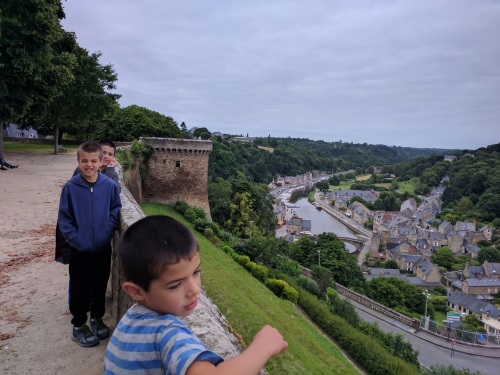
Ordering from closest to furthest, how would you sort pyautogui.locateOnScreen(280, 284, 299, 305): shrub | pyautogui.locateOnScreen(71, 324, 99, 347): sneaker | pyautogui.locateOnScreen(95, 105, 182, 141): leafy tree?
pyautogui.locateOnScreen(71, 324, 99, 347): sneaker, pyautogui.locateOnScreen(280, 284, 299, 305): shrub, pyautogui.locateOnScreen(95, 105, 182, 141): leafy tree

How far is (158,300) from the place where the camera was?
1723mm

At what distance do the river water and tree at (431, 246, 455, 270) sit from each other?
17398 mm

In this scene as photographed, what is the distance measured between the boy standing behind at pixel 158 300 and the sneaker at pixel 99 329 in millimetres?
2542

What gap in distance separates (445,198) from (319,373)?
109 meters

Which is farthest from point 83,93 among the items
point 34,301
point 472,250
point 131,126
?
point 472,250

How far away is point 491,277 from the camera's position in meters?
49.7

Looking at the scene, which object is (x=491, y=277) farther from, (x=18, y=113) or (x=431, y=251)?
(x=18, y=113)

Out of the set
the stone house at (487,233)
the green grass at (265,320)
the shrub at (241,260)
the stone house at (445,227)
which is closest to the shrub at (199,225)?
the shrub at (241,260)

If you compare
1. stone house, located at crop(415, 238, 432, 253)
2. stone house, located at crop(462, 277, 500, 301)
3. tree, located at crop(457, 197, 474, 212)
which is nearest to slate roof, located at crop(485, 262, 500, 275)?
stone house, located at crop(462, 277, 500, 301)

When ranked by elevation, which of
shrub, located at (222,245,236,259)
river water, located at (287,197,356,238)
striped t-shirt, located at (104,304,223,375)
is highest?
striped t-shirt, located at (104,304,223,375)

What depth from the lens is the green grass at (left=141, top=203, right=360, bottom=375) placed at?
9148 millimetres

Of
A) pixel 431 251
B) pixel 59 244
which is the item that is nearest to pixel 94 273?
pixel 59 244

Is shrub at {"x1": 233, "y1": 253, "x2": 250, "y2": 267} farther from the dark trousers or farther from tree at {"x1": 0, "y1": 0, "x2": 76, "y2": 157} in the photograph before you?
the dark trousers

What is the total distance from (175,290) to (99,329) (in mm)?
2870
